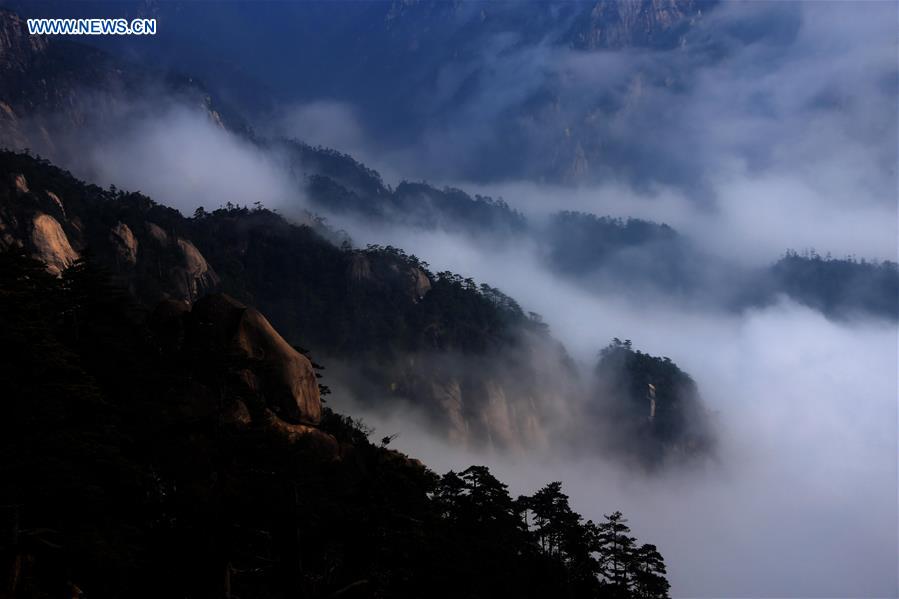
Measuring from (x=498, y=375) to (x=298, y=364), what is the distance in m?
94.0

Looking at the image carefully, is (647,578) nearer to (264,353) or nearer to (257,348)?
(264,353)

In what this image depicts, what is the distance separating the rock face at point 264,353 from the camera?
40094 millimetres

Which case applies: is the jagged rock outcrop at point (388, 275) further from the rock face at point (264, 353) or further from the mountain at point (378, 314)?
the rock face at point (264, 353)

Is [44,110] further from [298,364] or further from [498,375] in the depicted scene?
[298,364]

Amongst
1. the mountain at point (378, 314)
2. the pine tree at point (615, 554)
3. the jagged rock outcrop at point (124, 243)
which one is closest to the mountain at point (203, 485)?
the pine tree at point (615, 554)

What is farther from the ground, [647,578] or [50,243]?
[50,243]

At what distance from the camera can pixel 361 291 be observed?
133500mm

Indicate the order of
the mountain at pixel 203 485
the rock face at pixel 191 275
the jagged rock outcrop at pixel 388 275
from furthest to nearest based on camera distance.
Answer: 1. the jagged rock outcrop at pixel 388 275
2. the rock face at pixel 191 275
3. the mountain at pixel 203 485

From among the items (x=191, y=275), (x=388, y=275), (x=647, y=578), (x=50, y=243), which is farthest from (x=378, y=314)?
(x=647, y=578)

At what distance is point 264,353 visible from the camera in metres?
41.1

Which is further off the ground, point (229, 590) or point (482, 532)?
point (482, 532)

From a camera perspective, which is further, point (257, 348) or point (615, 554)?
point (615, 554)

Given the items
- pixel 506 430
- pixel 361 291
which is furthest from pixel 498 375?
pixel 361 291

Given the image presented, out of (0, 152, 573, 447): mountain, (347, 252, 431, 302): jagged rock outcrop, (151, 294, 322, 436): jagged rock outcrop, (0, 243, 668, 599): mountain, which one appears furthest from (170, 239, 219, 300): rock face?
(0, 243, 668, 599): mountain
